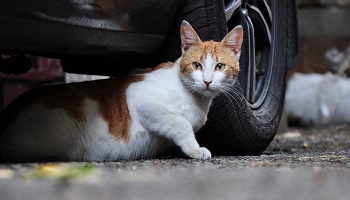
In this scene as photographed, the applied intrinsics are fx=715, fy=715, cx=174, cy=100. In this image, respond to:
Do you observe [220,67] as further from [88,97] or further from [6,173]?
[6,173]

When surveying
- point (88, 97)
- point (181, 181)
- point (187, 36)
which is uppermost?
point (187, 36)

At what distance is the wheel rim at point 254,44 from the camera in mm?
3281

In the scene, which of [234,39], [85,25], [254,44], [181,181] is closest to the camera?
[181,181]

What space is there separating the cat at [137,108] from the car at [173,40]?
128 millimetres

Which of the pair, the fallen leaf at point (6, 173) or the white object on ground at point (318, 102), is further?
the white object on ground at point (318, 102)

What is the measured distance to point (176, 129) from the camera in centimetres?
278

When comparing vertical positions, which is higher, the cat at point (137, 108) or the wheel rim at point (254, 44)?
the wheel rim at point (254, 44)

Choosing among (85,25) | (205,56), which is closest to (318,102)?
(205,56)

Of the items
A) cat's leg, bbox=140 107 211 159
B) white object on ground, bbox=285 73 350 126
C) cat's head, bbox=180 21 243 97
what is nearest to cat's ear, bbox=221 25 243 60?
cat's head, bbox=180 21 243 97

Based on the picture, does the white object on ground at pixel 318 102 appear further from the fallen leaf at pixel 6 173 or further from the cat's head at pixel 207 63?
the fallen leaf at pixel 6 173

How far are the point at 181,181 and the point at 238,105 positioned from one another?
4.07ft

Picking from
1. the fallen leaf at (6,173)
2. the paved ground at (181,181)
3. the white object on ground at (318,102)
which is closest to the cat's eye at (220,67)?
the paved ground at (181,181)

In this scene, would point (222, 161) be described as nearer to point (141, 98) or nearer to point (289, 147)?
point (141, 98)

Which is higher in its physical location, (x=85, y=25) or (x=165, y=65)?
(x=85, y=25)
